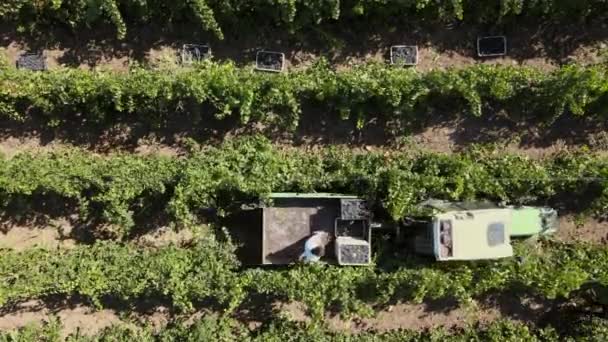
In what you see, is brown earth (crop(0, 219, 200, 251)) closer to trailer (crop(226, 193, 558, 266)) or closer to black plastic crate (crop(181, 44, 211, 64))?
trailer (crop(226, 193, 558, 266))

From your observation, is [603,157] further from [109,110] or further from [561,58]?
[109,110]

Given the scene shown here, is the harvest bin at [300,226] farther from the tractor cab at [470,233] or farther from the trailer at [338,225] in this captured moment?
the tractor cab at [470,233]

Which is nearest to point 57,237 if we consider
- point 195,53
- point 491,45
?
point 195,53

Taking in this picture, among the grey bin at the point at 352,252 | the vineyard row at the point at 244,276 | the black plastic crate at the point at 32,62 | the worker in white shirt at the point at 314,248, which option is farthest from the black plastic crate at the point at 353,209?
the black plastic crate at the point at 32,62

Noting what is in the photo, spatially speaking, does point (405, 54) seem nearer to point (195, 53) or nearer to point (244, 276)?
point (195, 53)

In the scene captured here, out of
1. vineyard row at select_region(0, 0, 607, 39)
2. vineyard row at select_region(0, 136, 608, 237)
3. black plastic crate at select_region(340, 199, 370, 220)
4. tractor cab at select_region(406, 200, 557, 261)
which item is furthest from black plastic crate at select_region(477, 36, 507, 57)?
black plastic crate at select_region(340, 199, 370, 220)
